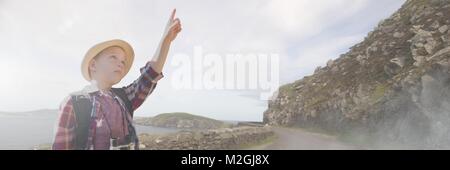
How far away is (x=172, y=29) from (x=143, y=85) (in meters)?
1.36

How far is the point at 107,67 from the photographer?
727 cm

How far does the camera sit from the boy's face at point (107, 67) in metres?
7.25

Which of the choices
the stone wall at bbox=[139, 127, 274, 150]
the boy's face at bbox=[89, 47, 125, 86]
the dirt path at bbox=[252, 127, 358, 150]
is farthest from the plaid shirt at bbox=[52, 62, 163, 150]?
the dirt path at bbox=[252, 127, 358, 150]

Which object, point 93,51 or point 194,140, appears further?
point 194,140

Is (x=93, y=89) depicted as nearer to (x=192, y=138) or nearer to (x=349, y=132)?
(x=192, y=138)

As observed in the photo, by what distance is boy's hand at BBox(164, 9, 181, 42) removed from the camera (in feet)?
24.6

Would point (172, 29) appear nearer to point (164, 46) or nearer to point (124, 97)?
point (164, 46)

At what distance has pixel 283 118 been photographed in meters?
39.8

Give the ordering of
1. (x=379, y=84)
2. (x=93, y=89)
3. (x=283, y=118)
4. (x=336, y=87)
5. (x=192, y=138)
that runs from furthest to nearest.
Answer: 1. (x=283, y=118)
2. (x=336, y=87)
3. (x=379, y=84)
4. (x=192, y=138)
5. (x=93, y=89)

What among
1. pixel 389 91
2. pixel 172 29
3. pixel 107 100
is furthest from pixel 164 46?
pixel 389 91

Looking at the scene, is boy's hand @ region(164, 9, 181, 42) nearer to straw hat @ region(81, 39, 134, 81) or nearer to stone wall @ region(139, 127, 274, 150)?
straw hat @ region(81, 39, 134, 81)
